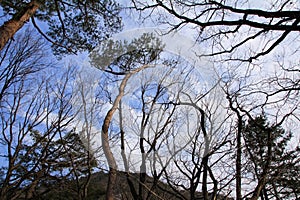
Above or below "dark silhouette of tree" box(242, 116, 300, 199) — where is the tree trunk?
above

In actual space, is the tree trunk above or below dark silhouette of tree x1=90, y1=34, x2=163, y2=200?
above

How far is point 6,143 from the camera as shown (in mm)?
4625

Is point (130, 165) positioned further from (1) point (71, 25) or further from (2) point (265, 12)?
(1) point (71, 25)

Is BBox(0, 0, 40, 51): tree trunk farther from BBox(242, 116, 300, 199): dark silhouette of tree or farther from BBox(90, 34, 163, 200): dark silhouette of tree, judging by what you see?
BBox(242, 116, 300, 199): dark silhouette of tree

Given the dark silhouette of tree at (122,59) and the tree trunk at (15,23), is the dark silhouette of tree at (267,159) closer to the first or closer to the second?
the dark silhouette of tree at (122,59)

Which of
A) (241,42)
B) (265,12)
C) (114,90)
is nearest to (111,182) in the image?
(114,90)

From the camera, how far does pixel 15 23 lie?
9.56 feet

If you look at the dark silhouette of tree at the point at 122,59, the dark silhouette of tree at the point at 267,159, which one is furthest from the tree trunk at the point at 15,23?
the dark silhouette of tree at the point at 267,159

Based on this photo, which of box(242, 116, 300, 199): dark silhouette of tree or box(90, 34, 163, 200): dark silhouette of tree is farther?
box(242, 116, 300, 199): dark silhouette of tree

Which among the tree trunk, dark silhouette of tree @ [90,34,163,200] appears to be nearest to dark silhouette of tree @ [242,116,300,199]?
dark silhouette of tree @ [90,34,163,200]

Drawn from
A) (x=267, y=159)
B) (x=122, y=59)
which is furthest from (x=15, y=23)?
(x=267, y=159)

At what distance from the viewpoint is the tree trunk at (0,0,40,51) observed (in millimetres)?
2686

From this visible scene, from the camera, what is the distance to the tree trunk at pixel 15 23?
8.81 feet

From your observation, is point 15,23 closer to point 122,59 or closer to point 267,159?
point 122,59
